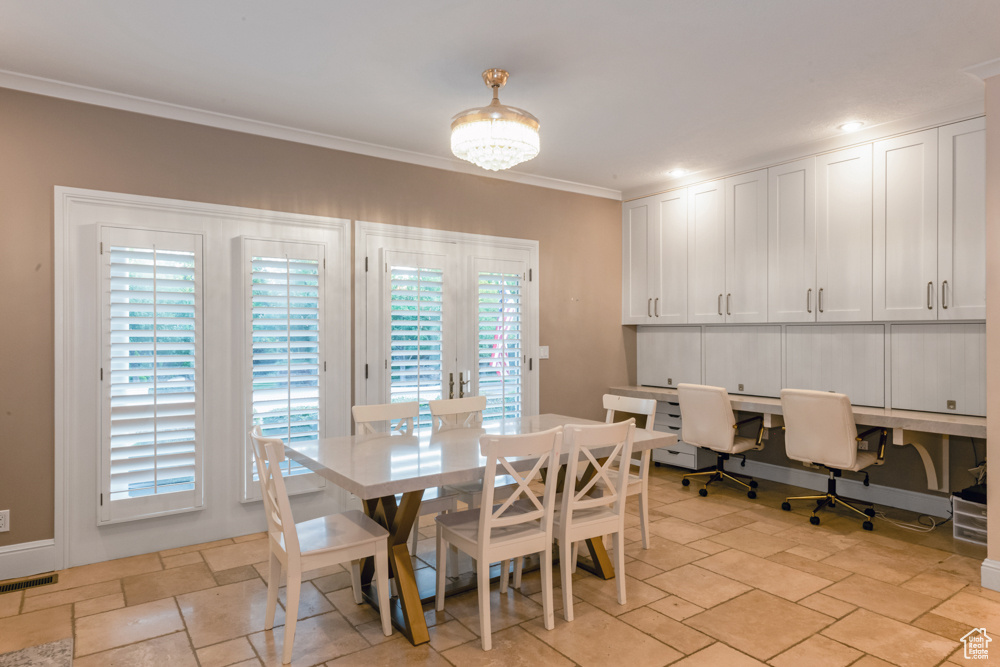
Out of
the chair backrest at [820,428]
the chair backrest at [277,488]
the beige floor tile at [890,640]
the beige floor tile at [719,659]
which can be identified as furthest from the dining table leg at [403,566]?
the chair backrest at [820,428]

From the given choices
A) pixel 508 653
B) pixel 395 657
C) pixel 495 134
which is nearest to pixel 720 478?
pixel 508 653

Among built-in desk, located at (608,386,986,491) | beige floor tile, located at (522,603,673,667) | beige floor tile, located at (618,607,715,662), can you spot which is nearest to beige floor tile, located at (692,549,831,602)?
beige floor tile, located at (618,607,715,662)

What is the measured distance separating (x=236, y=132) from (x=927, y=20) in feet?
12.3

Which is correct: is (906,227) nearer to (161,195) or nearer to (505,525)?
(505,525)

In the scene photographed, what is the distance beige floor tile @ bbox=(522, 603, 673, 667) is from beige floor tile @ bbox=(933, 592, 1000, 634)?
1.41m

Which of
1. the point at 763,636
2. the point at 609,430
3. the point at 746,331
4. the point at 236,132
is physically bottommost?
the point at 763,636

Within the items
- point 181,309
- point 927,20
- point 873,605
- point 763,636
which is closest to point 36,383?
point 181,309

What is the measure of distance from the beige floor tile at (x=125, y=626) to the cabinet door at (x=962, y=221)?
4648 mm

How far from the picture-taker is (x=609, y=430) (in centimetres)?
273

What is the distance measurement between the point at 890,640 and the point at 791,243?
9.64ft

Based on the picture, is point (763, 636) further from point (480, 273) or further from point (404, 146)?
point (404, 146)

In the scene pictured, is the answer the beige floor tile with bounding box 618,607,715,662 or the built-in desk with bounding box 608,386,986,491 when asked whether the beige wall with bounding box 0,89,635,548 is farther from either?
the beige floor tile with bounding box 618,607,715,662

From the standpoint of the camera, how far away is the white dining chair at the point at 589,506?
2.68 meters

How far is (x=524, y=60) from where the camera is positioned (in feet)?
9.86
